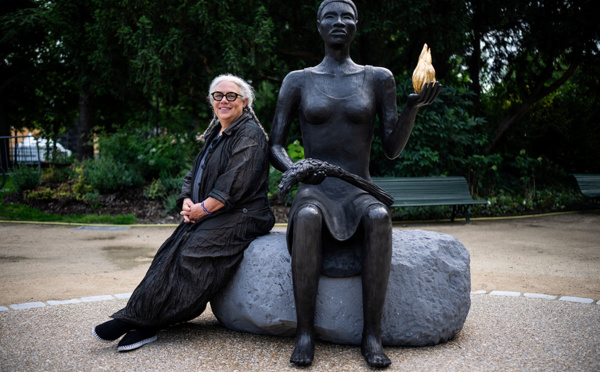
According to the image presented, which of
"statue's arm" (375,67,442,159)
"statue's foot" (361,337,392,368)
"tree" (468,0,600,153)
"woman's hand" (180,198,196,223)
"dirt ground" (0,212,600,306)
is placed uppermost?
Result: "tree" (468,0,600,153)

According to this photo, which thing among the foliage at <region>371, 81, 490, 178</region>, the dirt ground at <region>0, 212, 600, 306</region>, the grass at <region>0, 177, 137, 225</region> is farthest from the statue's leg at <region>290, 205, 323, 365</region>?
the foliage at <region>371, 81, 490, 178</region>

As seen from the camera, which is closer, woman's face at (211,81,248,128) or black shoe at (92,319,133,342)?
black shoe at (92,319,133,342)

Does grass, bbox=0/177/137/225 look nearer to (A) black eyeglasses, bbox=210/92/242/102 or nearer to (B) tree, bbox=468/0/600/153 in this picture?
(A) black eyeglasses, bbox=210/92/242/102

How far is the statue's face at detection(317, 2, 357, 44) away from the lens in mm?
3564

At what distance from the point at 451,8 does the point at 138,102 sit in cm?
769

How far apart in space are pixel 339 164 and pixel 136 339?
1776 mm

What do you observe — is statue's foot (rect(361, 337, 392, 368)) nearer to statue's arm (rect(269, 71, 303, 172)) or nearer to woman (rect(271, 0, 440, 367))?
woman (rect(271, 0, 440, 367))

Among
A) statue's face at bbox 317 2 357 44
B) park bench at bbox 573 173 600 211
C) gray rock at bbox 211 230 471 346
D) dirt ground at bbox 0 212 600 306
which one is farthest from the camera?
park bench at bbox 573 173 600 211

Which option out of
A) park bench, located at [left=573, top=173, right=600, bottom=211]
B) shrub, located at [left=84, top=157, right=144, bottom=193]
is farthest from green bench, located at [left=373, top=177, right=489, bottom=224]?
shrub, located at [left=84, top=157, right=144, bottom=193]

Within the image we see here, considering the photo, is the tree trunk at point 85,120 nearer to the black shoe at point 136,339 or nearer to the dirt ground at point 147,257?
the dirt ground at point 147,257

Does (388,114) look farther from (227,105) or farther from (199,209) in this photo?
(199,209)

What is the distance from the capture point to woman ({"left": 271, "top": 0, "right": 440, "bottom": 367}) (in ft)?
10.0

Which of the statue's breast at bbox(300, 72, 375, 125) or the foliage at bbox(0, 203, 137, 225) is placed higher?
the statue's breast at bbox(300, 72, 375, 125)

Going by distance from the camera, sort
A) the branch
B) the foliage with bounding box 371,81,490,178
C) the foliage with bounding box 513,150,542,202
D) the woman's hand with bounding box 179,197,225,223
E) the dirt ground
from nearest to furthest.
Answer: the woman's hand with bounding box 179,197,225,223 < the dirt ground < the foliage with bounding box 371,81,490,178 < the branch < the foliage with bounding box 513,150,542,202
